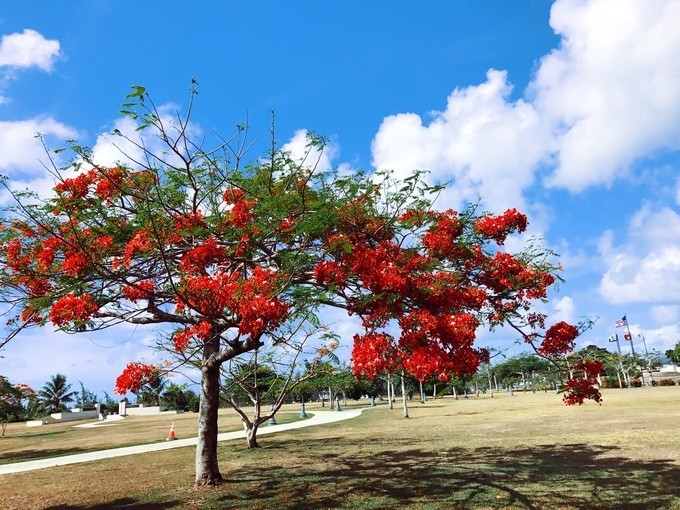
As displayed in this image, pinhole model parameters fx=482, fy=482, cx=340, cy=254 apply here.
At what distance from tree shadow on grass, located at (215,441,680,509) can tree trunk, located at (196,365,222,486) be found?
2.24 feet

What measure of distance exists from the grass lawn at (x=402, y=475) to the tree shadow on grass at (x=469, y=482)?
2 centimetres

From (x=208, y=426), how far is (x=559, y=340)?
8.10m

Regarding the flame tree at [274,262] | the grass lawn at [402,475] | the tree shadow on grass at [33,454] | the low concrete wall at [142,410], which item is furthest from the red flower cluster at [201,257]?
the low concrete wall at [142,410]

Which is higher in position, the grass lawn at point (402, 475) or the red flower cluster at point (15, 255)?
the red flower cluster at point (15, 255)

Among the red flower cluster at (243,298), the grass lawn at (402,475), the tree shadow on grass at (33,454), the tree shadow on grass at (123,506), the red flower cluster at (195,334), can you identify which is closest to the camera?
the red flower cluster at (243,298)

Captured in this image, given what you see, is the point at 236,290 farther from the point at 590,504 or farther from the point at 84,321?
the point at 590,504

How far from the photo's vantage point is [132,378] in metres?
9.05

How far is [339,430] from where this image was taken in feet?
86.4

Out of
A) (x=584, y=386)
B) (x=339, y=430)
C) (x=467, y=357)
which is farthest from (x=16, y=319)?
(x=339, y=430)

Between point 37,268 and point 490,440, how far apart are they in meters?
17.3

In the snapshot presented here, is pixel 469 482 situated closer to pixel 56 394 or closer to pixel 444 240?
pixel 444 240

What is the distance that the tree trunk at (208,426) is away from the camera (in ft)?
37.9

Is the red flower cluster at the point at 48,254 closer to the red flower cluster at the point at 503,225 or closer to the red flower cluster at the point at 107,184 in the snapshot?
the red flower cluster at the point at 107,184

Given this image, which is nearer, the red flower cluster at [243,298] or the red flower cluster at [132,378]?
the red flower cluster at [243,298]
